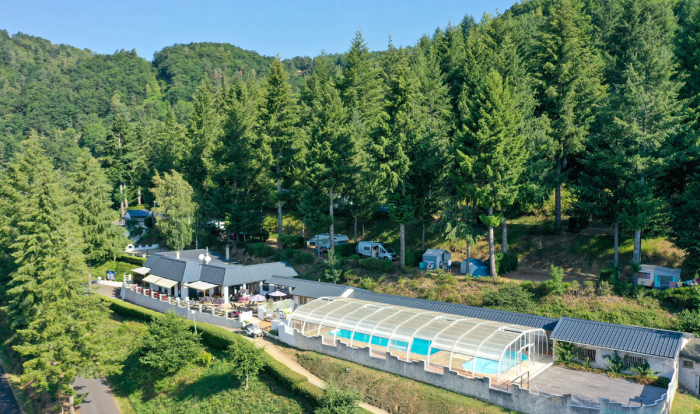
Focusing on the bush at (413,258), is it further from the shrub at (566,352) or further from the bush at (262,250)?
the bush at (262,250)

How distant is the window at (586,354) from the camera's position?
2803 centimetres

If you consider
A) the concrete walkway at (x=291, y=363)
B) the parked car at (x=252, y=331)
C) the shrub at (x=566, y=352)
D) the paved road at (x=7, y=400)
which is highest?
the shrub at (x=566, y=352)

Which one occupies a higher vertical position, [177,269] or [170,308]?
[177,269]

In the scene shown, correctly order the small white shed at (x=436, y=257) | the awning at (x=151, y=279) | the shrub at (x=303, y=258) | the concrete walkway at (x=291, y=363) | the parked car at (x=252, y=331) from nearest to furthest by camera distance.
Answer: the concrete walkway at (x=291, y=363) → the parked car at (x=252, y=331) → the small white shed at (x=436, y=257) → the awning at (x=151, y=279) → the shrub at (x=303, y=258)

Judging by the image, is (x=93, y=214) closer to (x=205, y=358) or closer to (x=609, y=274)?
(x=205, y=358)

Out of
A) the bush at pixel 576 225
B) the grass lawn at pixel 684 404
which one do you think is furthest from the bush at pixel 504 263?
the grass lawn at pixel 684 404

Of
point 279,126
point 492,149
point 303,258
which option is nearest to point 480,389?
point 492,149

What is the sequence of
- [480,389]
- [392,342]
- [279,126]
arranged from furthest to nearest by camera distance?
[279,126] → [392,342] → [480,389]

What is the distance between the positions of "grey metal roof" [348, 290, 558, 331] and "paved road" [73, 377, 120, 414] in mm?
19628

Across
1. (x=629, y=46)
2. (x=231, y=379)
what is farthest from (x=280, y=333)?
(x=629, y=46)

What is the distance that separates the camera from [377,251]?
49125 mm

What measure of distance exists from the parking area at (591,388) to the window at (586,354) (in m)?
0.96

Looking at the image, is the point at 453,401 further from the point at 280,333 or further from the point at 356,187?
the point at 356,187

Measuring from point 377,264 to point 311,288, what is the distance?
687 cm
